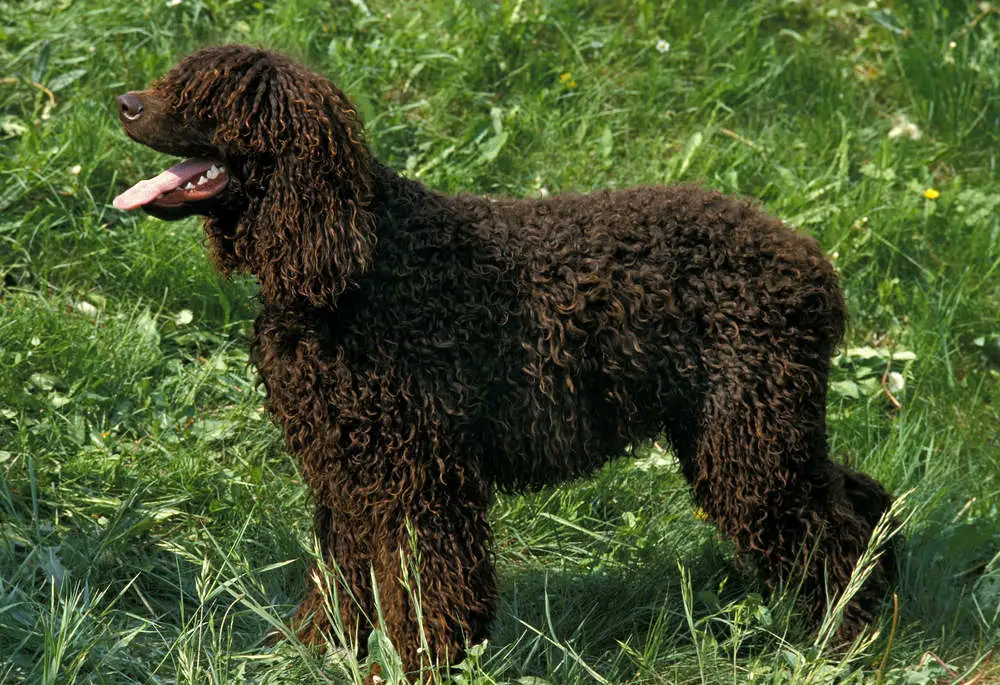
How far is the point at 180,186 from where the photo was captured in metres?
2.86

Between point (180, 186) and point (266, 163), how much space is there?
212 mm

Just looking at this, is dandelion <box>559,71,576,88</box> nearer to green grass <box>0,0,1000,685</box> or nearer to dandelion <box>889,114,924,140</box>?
green grass <box>0,0,1000,685</box>

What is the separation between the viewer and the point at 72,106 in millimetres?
5004

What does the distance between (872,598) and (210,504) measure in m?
2.06

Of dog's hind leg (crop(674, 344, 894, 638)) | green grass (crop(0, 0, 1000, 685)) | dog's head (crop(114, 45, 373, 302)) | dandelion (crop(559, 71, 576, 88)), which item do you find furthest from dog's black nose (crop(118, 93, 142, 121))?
dandelion (crop(559, 71, 576, 88))

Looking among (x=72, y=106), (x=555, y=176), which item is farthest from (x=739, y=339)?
(x=72, y=106)

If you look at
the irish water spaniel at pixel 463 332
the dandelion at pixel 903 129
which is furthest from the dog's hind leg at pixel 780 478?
the dandelion at pixel 903 129

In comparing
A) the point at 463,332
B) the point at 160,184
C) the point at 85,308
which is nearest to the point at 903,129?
the point at 463,332

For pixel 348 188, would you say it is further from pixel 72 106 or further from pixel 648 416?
pixel 72 106

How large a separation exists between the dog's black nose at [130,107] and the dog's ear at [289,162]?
0.09 metres

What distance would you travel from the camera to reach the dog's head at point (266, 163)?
2836mm

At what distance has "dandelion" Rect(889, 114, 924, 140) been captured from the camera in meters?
5.46

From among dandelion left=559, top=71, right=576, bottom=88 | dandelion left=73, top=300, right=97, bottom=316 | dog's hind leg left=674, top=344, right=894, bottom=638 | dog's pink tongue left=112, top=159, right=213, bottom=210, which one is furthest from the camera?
dandelion left=559, top=71, right=576, bottom=88

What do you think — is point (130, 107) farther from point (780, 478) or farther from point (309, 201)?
point (780, 478)
